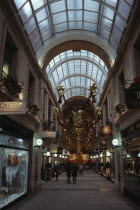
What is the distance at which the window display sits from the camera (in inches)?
320

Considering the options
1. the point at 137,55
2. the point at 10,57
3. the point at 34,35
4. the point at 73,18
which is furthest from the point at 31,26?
the point at 137,55

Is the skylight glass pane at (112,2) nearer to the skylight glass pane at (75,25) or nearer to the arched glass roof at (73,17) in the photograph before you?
the arched glass roof at (73,17)

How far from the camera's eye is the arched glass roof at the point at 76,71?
23766 millimetres

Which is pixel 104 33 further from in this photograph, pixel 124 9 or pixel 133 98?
pixel 133 98

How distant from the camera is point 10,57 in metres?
11.4

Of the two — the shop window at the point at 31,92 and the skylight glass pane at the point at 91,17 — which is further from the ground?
the skylight glass pane at the point at 91,17

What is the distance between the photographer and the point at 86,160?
49625 mm

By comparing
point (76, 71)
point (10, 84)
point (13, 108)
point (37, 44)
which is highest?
point (76, 71)

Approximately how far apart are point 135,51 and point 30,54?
24.0 ft

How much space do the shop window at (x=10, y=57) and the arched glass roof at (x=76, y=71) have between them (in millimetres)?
11391

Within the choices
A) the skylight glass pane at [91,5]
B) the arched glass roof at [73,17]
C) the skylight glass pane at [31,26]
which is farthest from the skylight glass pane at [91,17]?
the skylight glass pane at [31,26]

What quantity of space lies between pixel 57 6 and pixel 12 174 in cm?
1230

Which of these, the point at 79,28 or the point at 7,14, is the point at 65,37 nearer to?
the point at 79,28

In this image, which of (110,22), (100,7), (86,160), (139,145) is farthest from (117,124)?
(86,160)
